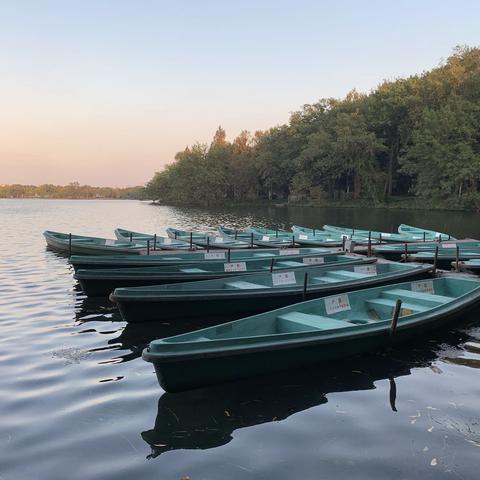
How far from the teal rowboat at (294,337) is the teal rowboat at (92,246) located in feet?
37.0

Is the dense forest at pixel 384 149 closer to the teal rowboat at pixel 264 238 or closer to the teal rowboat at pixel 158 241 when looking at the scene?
the teal rowboat at pixel 264 238

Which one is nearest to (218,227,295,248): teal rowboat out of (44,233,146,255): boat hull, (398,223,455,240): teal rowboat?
(44,233,146,255): boat hull

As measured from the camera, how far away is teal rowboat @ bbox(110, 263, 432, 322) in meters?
10.7

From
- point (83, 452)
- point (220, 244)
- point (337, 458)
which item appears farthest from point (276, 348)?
point (220, 244)

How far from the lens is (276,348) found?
7.51 m

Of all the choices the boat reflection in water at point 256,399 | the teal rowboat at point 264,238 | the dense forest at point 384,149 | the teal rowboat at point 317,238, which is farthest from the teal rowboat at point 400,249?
the dense forest at point 384,149

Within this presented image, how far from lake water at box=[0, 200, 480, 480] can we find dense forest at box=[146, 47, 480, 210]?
56299 mm

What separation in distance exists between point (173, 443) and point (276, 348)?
6.97ft

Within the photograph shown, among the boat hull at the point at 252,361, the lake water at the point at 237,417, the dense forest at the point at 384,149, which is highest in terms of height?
the dense forest at the point at 384,149

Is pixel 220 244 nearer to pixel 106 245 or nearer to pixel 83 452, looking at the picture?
pixel 106 245

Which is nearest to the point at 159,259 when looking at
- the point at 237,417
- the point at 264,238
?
the point at 264,238

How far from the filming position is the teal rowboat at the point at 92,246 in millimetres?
20656

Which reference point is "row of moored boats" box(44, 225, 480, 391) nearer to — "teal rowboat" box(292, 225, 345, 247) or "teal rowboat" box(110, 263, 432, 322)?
"teal rowboat" box(110, 263, 432, 322)

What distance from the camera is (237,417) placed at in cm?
695
